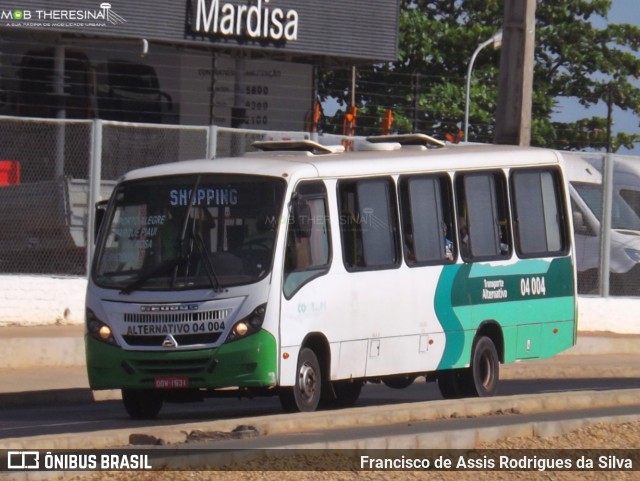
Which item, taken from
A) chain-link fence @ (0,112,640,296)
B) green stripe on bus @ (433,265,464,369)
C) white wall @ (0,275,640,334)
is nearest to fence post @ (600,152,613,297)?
chain-link fence @ (0,112,640,296)

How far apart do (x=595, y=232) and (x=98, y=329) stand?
40.8 feet

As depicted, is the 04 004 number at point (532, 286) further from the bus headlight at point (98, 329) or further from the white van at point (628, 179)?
the white van at point (628, 179)

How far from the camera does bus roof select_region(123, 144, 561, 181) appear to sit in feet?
45.3

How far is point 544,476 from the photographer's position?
31.7ft

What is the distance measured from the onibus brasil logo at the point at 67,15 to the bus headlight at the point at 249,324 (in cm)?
Answer: 1653

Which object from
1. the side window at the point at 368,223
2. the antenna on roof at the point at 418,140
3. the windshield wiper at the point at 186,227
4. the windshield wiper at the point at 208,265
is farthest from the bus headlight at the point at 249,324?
the antenna on roof at the point at 418,140

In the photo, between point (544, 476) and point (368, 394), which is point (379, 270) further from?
point (544, 476)

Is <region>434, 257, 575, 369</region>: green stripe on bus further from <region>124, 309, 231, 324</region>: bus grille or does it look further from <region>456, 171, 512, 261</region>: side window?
<region>124, 309, 231, 324</region>: bus grille

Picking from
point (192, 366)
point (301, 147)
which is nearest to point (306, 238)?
point (192, 366)

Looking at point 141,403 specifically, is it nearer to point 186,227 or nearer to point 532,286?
point 186,227

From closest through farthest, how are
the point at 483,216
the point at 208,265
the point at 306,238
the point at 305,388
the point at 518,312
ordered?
the point at 208,265
the point at 305,388
the point at 306,238
the point at 483,216
the point at 518,312

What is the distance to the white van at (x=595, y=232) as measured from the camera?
23.8 metres

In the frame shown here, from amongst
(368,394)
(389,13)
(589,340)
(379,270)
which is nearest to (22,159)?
(368,394)

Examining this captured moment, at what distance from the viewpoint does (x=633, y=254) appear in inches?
973
